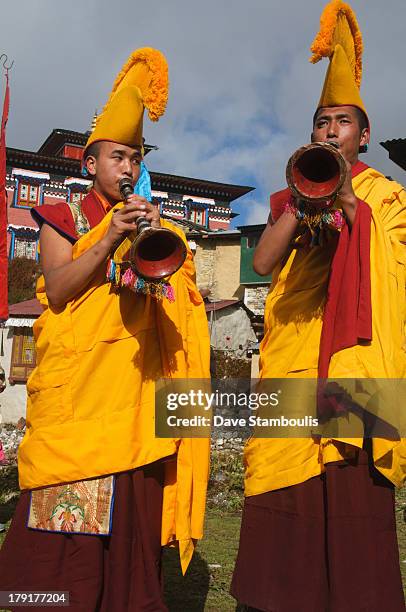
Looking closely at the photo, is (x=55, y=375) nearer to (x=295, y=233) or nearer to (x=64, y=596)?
(x=64, y=596)

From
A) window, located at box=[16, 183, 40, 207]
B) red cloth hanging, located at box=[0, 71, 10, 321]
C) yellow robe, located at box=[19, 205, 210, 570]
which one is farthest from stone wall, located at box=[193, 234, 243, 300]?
yellow robe, located at box=[19, 205, 210, 570]

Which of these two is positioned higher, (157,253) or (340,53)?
(340,53)

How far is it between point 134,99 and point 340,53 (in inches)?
36.1

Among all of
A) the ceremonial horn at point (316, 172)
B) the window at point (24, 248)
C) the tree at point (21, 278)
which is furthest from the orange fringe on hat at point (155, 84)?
the window at point (24, 248)

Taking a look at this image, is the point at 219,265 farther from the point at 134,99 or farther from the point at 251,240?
the point at 134,99

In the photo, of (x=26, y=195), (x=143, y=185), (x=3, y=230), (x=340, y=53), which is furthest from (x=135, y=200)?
(x=26, y=195)

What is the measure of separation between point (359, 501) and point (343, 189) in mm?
1122

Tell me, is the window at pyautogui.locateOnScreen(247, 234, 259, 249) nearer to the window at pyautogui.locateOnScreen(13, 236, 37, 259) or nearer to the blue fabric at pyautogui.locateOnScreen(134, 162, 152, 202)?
the window at pyautogui.locateOnScreen(13, 236, 37, 259)

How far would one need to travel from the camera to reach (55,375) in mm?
2576

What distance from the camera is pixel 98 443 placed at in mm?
2535

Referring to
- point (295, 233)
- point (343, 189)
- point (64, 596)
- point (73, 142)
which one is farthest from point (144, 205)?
point (73, 142)

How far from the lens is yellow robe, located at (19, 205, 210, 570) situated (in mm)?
2539

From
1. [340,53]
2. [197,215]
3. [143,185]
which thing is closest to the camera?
[340,53]

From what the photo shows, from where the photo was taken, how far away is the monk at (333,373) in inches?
91.6
